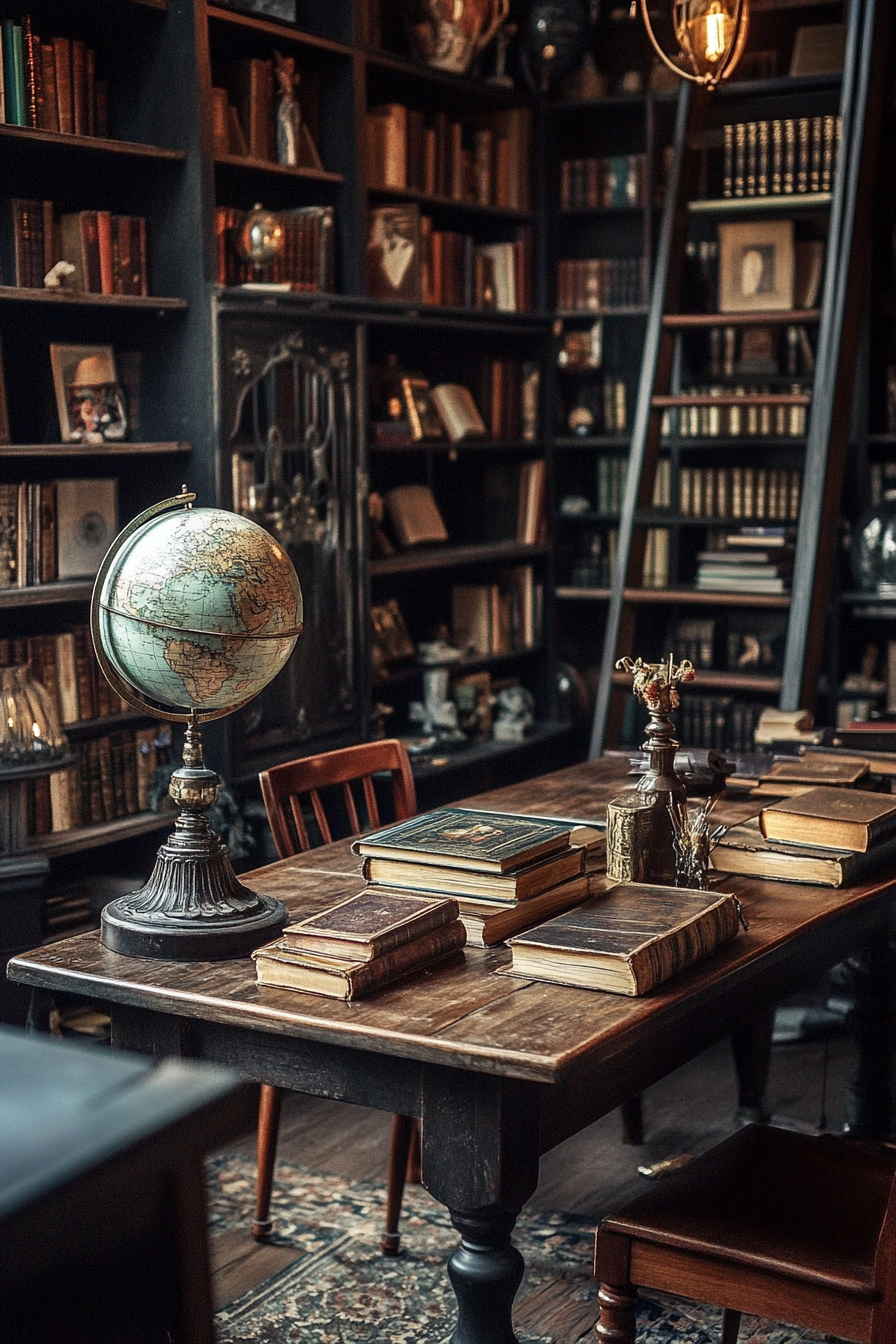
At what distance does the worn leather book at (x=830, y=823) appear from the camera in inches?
101

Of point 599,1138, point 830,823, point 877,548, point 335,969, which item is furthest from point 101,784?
point 877,548

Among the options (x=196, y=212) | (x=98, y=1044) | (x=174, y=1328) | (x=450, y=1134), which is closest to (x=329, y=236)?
(x=196, y=212)

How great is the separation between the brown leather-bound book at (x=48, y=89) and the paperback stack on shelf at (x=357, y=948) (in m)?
2.43

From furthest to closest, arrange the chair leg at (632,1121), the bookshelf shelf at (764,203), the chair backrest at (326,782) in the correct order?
the bookshelf shelf at (764,203), the chair leg at (632,1121), the chair backrest at (326,782)

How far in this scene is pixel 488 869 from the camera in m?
2.23

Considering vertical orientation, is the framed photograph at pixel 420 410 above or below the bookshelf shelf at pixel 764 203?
below

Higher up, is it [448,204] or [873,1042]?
[448,204]

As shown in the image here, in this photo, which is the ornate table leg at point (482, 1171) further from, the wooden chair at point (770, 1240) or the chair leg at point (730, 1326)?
the chair leg at point (730, 1326)

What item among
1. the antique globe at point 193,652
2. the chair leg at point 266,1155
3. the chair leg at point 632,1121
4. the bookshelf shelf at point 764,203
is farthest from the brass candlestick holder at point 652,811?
the bookshelf shelf at point 764,203

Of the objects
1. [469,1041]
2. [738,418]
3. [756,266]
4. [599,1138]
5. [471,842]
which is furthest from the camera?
[738,418]

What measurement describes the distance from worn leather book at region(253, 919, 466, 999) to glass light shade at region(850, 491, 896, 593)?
3.43 meters

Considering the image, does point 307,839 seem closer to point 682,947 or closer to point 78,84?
point 682,947

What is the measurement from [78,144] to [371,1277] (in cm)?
254

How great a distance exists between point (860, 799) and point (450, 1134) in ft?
3.84
